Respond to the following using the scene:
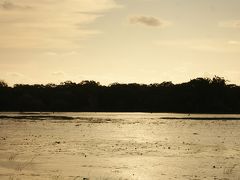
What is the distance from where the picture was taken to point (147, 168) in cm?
3412

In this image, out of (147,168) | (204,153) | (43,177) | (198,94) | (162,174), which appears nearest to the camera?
(43,177)

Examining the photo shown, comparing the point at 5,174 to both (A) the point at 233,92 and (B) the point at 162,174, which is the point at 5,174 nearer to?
(B) the point at 162,174

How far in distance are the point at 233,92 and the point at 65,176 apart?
Result: 553 ft

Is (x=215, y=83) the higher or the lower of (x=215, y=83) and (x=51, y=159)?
the higher

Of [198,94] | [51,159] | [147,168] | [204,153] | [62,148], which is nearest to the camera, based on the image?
[147,168]

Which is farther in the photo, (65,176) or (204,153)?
(204,153)

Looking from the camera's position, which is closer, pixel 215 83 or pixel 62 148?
pixel 62 148

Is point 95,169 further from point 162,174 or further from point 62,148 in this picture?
point 62,148

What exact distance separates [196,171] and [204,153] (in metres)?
11.0

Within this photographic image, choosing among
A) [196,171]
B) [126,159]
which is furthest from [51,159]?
[196,171]

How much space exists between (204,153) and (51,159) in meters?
13.2

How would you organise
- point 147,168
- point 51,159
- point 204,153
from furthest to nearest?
1. point 204,153
2. point 51,159
3. point 147,168

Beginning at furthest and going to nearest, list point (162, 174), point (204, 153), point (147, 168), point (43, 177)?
point (204, 153) < point (147, 168) < point (162, 174) < point (43, 177)

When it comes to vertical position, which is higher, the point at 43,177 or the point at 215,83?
the point at 215,83
